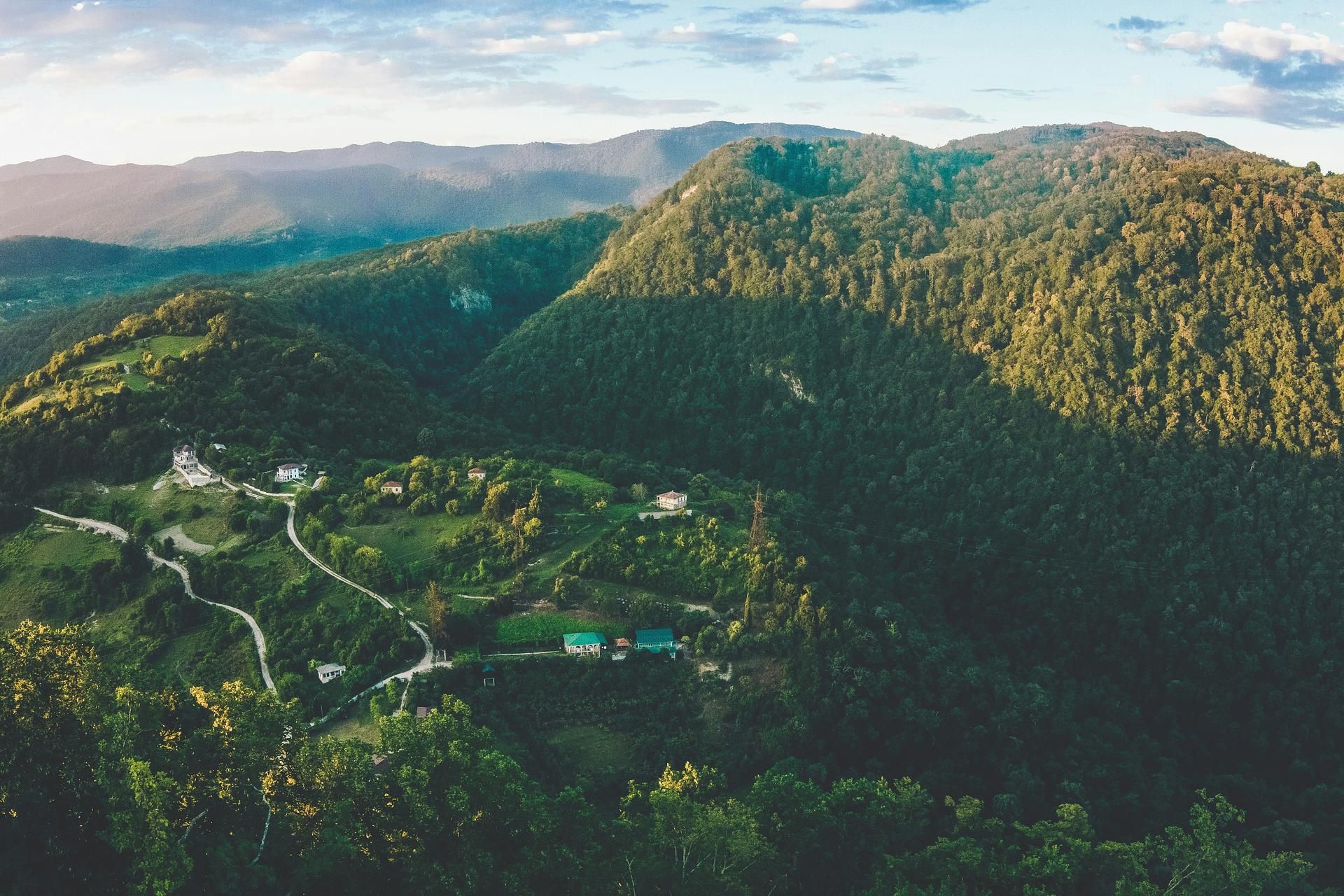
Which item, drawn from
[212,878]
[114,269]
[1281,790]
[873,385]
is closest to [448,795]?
[212,878]

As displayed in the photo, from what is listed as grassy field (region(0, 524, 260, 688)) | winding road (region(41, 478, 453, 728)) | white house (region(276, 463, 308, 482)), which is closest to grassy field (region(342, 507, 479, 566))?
winding road (region(41, 478, 453, 728))

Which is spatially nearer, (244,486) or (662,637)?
Answer: (662,637)

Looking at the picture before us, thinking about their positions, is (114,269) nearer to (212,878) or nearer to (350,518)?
(350,518)

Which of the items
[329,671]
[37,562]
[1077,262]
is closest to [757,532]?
[329,671]

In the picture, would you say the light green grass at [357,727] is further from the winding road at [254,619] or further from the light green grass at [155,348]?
the light green grass at [155,348]

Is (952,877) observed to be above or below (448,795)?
below
